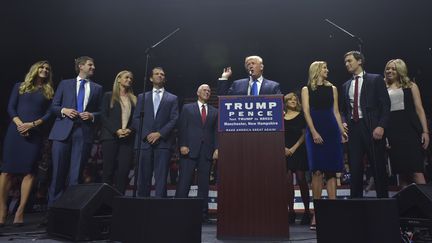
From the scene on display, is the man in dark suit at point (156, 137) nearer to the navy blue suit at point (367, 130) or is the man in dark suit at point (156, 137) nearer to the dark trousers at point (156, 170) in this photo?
the dark trousers at point (156, 170)

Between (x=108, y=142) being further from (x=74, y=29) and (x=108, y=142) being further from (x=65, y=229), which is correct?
(x=74, y=29)

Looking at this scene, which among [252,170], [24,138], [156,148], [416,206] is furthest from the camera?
[156,148]

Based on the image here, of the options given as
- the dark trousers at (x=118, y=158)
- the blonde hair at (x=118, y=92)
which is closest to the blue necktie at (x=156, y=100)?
the blonde hair at (x=118, y=92)

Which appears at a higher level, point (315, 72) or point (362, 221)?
point (315, 72)

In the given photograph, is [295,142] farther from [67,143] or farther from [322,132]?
[67,143]

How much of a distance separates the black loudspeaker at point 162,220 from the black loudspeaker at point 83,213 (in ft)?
1.66

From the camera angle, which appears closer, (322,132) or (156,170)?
(322,132)

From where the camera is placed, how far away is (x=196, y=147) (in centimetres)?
375

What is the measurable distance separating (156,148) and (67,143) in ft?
2.69

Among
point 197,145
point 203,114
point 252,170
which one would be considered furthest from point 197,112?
point 252,170

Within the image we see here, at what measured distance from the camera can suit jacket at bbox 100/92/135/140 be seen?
11.1 ft

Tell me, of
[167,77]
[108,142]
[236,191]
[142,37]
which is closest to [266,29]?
[142,37]

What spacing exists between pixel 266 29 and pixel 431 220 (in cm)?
484

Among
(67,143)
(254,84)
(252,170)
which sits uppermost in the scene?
(254,84)
